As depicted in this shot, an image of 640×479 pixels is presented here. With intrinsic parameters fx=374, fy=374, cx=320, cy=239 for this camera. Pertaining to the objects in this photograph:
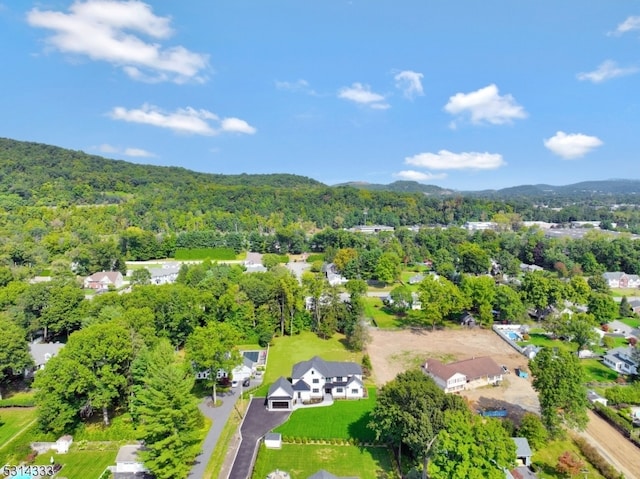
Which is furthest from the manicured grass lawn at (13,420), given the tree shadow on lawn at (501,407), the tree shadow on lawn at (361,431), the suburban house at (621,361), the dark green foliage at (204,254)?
the dark green foliage at (204,254)

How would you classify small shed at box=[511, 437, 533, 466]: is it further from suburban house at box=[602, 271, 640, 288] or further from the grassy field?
suburban house at box=[602, 271, 640, 288]

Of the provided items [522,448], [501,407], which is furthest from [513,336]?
[522,448]

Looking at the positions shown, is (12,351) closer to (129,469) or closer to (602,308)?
(129,469)

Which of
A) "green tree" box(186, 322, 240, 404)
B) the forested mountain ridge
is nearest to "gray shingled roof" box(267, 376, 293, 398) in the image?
"green tree" box(186, 322, 240, 404)

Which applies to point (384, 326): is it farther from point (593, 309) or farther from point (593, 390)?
point (593, 309)

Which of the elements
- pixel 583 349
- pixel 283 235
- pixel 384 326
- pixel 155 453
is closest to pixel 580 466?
pixel 583 349

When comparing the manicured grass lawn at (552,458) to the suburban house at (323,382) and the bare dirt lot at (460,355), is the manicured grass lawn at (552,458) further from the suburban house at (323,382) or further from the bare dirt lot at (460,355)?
the suburban house at (323,382)
